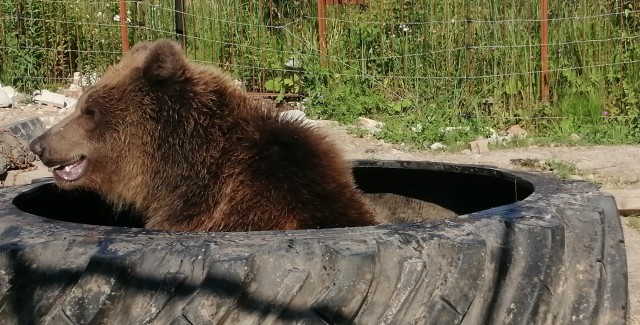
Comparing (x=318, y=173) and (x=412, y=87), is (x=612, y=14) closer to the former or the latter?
(x=412, y=87)

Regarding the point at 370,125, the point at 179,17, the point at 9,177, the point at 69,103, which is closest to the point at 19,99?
the point at 69,103

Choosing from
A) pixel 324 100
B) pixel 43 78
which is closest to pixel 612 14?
pixel 324 100

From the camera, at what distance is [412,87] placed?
12.2m

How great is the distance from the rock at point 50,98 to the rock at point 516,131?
224 inches

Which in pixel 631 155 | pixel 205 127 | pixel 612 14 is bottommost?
pixel 631 155

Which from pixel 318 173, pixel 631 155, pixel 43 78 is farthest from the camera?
pixel 43 78

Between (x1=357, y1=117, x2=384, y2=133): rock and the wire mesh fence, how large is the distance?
57 centimetres

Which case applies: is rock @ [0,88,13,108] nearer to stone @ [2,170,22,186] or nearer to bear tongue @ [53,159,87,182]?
stone @ [2,170,22,186]

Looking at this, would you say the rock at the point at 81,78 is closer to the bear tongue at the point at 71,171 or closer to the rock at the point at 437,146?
the rock at the point at 437,146

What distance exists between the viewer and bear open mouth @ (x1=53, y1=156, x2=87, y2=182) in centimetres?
369

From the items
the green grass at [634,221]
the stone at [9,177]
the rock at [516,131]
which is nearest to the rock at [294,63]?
the rock at [516,131]

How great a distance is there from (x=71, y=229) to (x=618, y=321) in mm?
1412

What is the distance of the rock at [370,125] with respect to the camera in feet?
35.6

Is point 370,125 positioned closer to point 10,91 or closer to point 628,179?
point 628,179
